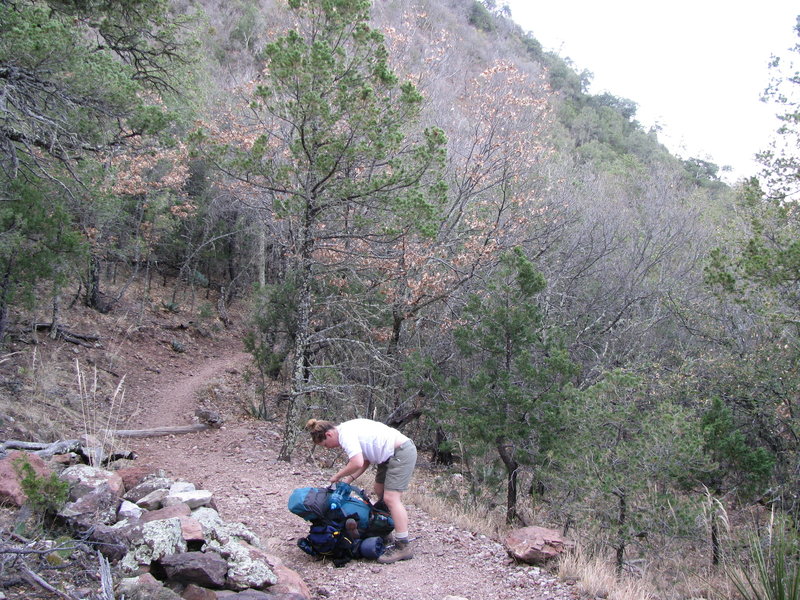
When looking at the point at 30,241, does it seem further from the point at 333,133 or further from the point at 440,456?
the point at 440,456

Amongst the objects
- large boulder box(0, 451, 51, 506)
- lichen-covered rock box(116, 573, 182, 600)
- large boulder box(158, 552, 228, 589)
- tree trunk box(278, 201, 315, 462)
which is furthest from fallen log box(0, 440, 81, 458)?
lichen-covered rock box(116, 573, 182, 600)

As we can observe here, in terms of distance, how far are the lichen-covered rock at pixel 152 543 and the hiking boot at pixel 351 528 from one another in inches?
49.0

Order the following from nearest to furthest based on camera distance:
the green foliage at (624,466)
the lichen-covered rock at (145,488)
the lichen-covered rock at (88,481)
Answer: the lichen-covered rock at (88,481) < the lichen-covered rock at (145,488) < the green foliage at (624,466)

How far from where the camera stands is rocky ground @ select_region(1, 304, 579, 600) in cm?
461

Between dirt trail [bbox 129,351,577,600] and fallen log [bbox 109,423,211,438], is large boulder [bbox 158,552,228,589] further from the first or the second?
fallen log [bbox 109,423,211,438]

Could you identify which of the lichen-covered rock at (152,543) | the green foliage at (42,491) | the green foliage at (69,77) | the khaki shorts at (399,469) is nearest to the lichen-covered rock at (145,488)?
the green foliage at (42,491)

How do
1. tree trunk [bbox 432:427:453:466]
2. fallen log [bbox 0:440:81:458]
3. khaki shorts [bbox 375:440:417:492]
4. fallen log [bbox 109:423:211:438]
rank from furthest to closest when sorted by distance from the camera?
tree trunk [bbox 432:427:453:466] → fallen log [bbox 109:423:211:438] → fallen log [bbox 0:440:81:458] → khaki shorts [bbox 375:440:417:492]

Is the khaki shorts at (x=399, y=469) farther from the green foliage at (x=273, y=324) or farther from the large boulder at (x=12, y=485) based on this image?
the green foliage at (x=273, y=324)

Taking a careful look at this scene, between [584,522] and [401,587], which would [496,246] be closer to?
[584,522]

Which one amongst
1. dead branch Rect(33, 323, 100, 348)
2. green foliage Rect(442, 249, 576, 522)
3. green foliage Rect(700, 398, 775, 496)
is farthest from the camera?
dead branch Rect(33, 323, 100, 348)

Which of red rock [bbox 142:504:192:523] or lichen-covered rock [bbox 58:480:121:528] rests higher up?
red rock [bbox 142:504:192:523]

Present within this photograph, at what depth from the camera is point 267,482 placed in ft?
25.1

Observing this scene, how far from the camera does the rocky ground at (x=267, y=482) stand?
4.61 metres

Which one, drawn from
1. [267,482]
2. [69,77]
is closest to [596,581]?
[267,482]
